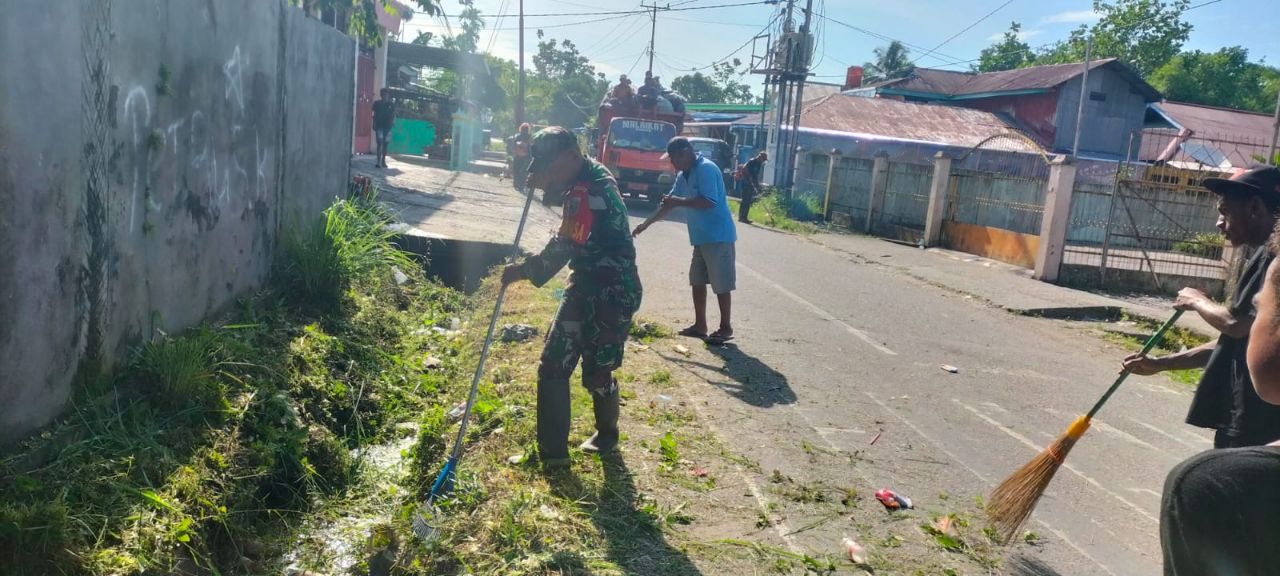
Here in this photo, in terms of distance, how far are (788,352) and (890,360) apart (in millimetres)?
840

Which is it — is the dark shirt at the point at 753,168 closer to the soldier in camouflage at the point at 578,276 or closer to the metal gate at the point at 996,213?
the metal gate at the point at 996,213

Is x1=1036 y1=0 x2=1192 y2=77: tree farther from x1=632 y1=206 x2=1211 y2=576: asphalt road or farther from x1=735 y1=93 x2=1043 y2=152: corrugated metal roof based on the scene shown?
x1=632 y1=206 x2=1211 y2=576: asphalt road

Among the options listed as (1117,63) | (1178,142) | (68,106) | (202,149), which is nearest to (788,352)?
(202,149)

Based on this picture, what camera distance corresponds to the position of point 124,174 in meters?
4.11

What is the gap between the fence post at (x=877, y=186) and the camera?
65.4 feet

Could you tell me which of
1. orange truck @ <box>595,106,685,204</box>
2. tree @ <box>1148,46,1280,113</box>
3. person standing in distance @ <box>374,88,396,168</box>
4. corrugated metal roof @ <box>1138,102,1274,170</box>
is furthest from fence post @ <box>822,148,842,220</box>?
tree @ <box>1148,46,1280,113</box>

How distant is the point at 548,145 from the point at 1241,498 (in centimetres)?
280

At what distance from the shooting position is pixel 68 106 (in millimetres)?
3576

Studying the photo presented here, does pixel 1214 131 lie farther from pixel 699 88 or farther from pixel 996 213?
pixel 699 88

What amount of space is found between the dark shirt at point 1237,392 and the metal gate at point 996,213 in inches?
452

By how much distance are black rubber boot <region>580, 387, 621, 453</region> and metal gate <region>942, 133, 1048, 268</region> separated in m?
11.5

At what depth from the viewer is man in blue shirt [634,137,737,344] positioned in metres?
7.11

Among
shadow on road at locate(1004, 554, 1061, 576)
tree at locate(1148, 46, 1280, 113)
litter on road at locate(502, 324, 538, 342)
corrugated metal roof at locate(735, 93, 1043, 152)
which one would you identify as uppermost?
tree at locate(1148, 46, 1280, 113)

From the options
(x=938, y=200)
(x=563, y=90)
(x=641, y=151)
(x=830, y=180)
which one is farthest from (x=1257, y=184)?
(x=563, y=90)
